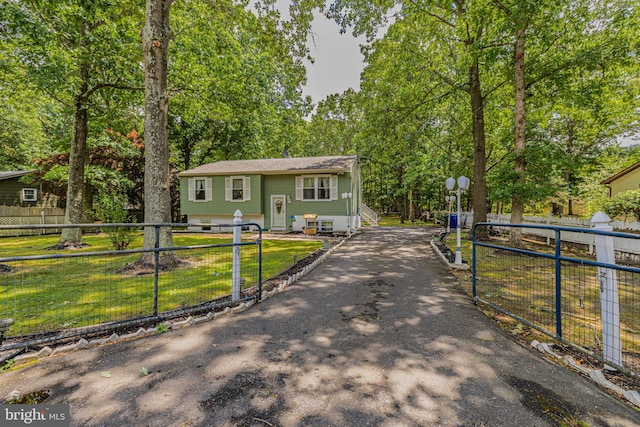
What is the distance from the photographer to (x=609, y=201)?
1045cm

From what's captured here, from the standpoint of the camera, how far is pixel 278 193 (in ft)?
54.7

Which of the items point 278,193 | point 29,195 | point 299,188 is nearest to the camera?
point 299,188

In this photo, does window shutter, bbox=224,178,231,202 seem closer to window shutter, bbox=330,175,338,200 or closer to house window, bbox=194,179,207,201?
house window, bbox=194,179,207,201

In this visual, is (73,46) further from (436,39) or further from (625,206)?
(625,206)

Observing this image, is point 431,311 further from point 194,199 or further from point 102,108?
point 194,199

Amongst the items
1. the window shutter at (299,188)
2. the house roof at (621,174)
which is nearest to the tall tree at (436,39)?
the window shutter at (299,188)

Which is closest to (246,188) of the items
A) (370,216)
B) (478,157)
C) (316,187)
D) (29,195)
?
(316,187)

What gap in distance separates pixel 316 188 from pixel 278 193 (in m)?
2.55

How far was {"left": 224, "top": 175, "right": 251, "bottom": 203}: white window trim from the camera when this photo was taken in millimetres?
16750

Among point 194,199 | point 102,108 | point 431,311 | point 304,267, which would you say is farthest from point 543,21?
point 194,199

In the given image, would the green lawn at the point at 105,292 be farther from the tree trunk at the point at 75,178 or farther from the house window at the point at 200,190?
the house window at the point at 200,190

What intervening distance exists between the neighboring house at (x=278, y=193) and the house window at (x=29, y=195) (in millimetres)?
10695

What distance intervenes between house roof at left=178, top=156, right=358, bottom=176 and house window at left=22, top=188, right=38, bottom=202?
35.7ft

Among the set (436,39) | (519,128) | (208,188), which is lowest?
(208,188)
